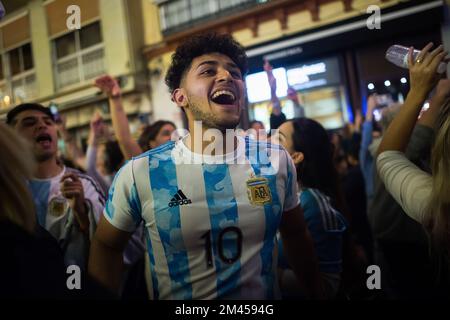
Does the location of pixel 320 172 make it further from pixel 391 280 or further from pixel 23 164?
pixel 23 164

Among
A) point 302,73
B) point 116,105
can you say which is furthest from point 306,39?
point 116,105

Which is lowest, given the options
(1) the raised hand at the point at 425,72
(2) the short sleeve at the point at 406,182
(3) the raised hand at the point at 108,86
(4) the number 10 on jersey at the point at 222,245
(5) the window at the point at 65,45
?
(4) the number 10 on jersey at the point at 222,245

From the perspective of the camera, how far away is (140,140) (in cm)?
167

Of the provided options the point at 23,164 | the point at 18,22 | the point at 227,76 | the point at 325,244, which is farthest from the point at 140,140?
the point at 325,244

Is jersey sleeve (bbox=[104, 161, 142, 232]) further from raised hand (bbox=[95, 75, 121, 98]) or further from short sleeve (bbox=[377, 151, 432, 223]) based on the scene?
short sleeve (bbox=[377, 151, 432, 223])

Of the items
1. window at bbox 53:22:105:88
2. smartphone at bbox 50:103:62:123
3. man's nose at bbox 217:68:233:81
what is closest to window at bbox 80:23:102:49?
window at bbox 53:22:105:88

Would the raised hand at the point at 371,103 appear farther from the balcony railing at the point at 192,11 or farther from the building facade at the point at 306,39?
the balcony railing at the point at 192,11

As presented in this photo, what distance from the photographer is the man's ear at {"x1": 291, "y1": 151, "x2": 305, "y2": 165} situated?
1211 mm

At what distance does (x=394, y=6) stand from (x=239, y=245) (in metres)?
1.06

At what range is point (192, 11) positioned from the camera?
1248mm

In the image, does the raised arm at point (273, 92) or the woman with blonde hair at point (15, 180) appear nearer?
the woman with blonde hair at point (15, 180)

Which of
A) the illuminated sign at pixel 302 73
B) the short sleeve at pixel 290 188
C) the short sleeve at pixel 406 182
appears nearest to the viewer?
the short sleeve at pixel 406 182

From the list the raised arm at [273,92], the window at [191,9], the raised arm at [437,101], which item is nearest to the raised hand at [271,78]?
the raised arm at [273,92]

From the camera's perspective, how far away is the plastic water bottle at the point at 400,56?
37.8 inches
